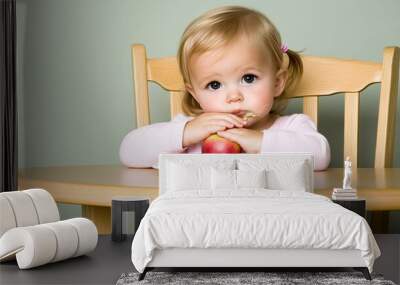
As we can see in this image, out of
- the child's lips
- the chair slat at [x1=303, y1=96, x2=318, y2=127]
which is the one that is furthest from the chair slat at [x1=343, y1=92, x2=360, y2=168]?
the child's lips

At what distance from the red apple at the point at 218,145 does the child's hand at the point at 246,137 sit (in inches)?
0.6

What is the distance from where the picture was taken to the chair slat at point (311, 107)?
3.16 meters

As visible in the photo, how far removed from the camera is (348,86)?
10.2 feet

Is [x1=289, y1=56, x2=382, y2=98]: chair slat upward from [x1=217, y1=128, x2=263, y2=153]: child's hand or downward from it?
upward

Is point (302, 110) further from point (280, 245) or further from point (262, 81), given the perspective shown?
point (280, 245)

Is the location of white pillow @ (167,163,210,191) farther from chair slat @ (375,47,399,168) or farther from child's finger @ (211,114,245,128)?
chair slat @ (375,47,399,168)

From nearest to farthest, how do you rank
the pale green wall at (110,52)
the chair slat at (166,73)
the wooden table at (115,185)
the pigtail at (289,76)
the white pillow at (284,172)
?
1. the wooden table at (115,185)
2. the white pillow at (284,172)
3. the pigtail at (289,76)
4. the chair slat at (166,73)
5. the pale green wall at (110,52)

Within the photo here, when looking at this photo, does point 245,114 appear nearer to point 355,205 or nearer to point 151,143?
point 151,143

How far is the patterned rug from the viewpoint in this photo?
2.01m

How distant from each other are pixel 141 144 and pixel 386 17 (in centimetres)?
121

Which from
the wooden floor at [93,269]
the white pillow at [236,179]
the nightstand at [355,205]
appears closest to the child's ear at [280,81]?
the white pillow at [236,179]

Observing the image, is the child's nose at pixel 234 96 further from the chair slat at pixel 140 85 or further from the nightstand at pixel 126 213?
the nightstand at pixel 126 213

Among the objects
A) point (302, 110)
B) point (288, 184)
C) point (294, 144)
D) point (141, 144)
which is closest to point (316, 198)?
point (288, 184)

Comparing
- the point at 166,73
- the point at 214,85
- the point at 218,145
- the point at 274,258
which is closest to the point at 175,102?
the point at 166,73
